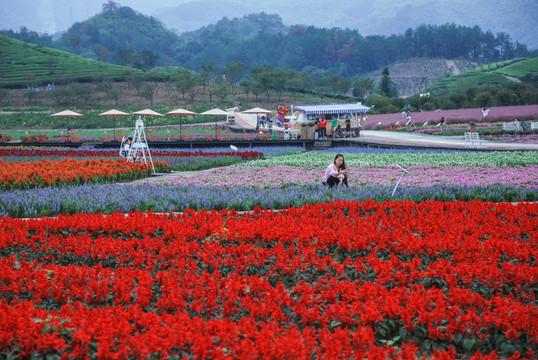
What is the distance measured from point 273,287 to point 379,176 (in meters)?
11.1

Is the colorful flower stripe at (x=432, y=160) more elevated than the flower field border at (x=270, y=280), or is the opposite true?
the colorful flower stripe at (x=432, y=160)

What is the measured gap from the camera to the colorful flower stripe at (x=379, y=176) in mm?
14125

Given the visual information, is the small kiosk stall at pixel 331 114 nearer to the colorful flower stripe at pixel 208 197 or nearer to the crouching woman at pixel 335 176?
the crouching woman at pixel 335 176

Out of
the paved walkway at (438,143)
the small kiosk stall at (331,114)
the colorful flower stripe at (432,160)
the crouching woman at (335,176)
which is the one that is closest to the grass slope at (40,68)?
the small kiosk stall at (331,114)

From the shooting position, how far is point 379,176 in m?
16.5

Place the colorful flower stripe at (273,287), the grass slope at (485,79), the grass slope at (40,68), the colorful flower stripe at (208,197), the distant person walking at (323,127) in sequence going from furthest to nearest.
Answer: the grass slope at (485,79), the grass slope at (40,68), the distant person walking at (323,127), the colorful flower stripe at (208,197), the colorful flower stripe at (273,287)

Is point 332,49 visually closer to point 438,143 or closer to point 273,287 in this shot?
point 438,143

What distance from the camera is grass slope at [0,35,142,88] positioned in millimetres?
86062

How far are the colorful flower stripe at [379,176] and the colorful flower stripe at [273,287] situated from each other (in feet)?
17.3

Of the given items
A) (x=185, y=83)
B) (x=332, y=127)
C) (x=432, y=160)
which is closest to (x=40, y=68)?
(x=185, y=83)

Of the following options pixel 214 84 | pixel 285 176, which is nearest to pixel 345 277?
pixel 285 176

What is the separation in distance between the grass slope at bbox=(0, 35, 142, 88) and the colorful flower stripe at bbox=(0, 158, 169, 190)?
7250cm

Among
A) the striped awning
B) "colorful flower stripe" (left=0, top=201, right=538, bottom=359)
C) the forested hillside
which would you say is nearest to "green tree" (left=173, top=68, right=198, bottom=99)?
the striped awning

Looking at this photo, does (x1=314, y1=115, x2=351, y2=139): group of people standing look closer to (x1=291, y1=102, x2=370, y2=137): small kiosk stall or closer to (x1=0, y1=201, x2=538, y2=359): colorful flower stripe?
(x1=291, y1=102, x2=370, y2=137): small kiosk stall
